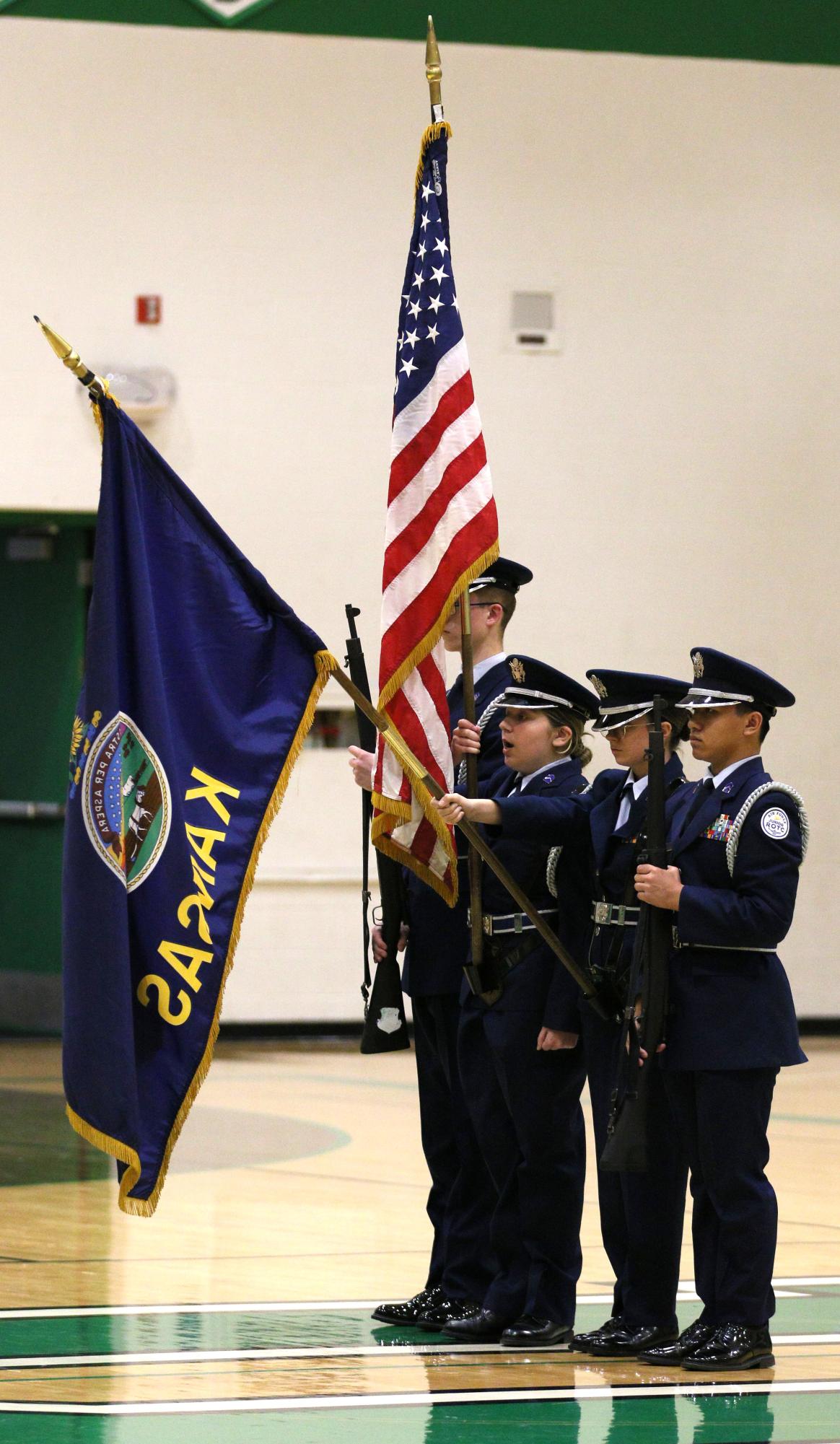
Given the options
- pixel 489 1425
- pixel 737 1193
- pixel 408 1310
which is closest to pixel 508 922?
pixel 737 1193

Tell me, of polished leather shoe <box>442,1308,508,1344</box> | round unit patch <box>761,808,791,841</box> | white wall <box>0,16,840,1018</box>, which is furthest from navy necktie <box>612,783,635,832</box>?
white wall <box>0,16,840,1018</box>

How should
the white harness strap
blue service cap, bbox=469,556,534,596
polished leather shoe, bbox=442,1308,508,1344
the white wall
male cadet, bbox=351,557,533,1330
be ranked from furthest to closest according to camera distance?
the white wall → blue service cap, bbox=469,556,534,596 → male cadet, bbox=351,557,533,1330 → polished leather shoe, bbox=442,1308,508,1344 → the white harness strap

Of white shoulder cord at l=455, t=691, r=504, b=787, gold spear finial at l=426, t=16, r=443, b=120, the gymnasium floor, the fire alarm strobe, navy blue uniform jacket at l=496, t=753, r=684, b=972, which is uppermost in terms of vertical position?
gold spear finial at l=426, t=16, r=443, b=120

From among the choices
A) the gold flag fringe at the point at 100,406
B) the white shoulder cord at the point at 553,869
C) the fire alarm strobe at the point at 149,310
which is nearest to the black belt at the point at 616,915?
the white shoulder cord at the point at 553,869

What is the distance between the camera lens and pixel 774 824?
4.20 meters

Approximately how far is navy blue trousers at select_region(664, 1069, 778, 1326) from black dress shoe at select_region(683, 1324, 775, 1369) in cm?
2

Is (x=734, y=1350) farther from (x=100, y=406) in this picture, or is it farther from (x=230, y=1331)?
(x=100, y=406)

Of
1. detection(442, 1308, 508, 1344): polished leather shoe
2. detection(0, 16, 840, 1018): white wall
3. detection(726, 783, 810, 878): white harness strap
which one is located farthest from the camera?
detection(0, 16, 840, 1018): white wall

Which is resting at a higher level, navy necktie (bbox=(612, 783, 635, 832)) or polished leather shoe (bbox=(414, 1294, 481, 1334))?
navy necktie (bbox=(612, 783, 635, 832))

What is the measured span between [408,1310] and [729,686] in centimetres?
151

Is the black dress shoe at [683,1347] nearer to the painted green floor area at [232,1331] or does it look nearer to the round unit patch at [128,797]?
the painted green floor area at [232,1331]

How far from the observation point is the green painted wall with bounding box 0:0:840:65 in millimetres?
10750

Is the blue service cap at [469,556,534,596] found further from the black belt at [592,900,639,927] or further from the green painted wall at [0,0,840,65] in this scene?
the green painted wall at [0,0,840,65]

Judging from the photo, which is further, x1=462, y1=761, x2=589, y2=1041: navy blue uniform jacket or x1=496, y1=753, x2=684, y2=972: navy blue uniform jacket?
x1=462, y1=761, x2=589, y2=1041: navy blue uniform jacket
